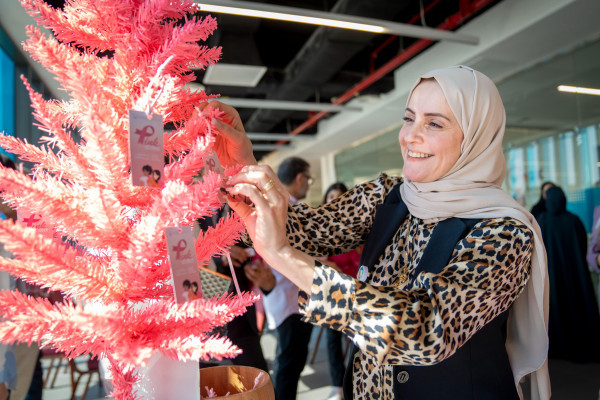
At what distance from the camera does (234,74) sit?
5250 millimetres

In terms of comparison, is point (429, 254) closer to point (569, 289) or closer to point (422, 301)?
point (422, 301)

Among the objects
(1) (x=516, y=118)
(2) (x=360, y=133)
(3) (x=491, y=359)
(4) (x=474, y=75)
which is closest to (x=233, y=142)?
(4) (x=474, y=75)

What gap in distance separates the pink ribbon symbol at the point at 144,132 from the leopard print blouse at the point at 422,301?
38cm

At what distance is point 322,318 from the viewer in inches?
32.6

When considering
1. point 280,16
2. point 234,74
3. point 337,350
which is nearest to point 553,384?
point 337,350

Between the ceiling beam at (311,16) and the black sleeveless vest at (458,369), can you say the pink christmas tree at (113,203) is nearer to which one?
the black sleeveless vest at (458,369)

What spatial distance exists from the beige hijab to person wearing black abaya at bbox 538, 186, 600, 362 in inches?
137

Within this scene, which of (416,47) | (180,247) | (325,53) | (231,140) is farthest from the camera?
(325,53)

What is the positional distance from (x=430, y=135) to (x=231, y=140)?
498mm

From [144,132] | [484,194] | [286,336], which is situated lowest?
[286,336]

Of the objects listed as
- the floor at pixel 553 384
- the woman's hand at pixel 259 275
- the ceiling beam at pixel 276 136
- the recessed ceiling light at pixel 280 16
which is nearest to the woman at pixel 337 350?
the floor at pixel 553 384

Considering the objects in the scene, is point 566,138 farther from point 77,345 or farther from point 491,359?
point 77,345

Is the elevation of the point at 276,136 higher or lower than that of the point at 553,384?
higher

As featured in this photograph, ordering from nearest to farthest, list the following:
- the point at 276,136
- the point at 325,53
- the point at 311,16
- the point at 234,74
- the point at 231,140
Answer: the point at 231,140, the point at 311,16, the point at 325,53, the point at 234,74, the point at 276,136
